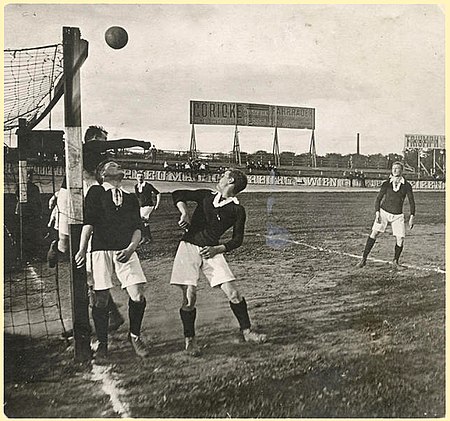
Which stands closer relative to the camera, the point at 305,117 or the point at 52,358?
the point at 52,358

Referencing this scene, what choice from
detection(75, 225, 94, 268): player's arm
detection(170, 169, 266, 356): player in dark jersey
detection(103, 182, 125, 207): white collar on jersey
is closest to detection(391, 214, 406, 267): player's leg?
detection(170, 169, 266, 356): player in dark jersey

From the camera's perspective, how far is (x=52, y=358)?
2.45 meters

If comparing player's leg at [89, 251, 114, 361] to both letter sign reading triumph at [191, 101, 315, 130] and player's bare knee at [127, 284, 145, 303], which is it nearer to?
player's bare knee at [127, 284, 145, 303]

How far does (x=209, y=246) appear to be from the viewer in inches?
A: 99.1

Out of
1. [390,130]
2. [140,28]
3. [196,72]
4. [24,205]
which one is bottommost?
[24,205]

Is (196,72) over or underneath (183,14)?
underneath

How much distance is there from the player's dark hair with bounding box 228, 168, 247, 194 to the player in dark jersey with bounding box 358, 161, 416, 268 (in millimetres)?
607

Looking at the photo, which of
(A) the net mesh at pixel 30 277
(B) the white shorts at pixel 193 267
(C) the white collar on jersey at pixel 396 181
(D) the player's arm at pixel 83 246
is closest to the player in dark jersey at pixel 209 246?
(B) the white shorts at pixel 193 267

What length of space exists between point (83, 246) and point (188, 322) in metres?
0.51

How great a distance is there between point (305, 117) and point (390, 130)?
379 mm

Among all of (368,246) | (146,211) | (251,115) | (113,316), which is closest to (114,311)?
(113,316)

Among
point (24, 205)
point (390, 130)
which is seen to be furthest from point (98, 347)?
point (390, 130)

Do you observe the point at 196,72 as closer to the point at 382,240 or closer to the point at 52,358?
the point at 382,240

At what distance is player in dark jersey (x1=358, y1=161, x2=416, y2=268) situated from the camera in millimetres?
2729
